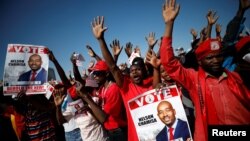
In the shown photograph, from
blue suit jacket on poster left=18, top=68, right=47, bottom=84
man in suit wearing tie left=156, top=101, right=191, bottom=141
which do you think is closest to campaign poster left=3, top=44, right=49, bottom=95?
blue suit jacket on poster left=18, top=68, right=47, bottom=84

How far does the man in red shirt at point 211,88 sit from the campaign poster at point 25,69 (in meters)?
2.79

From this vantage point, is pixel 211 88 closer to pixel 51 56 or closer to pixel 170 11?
pixel 170 11

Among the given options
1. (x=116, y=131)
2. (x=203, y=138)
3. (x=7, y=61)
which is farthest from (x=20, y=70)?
(x=203, y=138)

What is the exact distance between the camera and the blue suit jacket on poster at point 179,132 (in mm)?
3488

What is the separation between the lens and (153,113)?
3.62m

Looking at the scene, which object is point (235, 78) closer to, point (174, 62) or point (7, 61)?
point (174, 62)

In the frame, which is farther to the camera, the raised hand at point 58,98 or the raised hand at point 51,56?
the raised hand at point 51,56

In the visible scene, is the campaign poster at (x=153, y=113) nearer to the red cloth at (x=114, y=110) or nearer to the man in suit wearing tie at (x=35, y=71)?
the red cloth at (x=114, y=110)

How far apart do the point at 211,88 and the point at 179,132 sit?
794 mm

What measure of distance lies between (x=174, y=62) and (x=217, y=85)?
584mm

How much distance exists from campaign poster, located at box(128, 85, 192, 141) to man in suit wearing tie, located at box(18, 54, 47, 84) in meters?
2.18

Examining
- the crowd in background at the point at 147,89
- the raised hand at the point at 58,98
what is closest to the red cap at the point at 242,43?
the crowd in background at the point at 147,89

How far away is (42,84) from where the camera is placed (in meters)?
5.01

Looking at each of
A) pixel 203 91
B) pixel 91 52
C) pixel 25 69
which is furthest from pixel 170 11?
pixel 91 52
